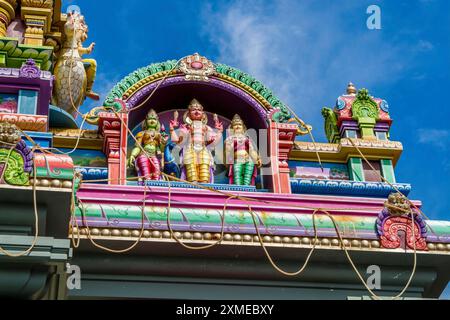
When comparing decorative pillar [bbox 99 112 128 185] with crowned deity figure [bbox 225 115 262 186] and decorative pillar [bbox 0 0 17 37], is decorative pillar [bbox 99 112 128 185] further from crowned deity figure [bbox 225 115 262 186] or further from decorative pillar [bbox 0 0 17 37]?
decorative pillar [bbox 0 0 17 37]

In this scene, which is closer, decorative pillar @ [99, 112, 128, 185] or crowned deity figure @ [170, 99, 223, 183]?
decorative pillar @ [99, 112, 128, 185]

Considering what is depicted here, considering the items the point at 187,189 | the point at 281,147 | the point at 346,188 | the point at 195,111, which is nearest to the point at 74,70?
the point at 195,111

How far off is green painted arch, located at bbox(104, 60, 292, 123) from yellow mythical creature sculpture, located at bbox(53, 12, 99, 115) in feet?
2.27

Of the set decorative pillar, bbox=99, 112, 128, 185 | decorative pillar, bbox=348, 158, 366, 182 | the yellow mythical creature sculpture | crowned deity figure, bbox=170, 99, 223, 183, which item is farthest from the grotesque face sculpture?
decorative pillar, bbox=348, 158, 366, 182

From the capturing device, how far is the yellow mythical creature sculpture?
12555mm

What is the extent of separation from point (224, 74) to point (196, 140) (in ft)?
3.76

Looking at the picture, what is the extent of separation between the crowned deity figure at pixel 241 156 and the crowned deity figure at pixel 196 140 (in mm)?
226

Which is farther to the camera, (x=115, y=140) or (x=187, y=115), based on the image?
(x=187, y=115)

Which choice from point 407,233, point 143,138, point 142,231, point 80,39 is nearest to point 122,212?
point 142,231

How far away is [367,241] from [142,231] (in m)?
2.68

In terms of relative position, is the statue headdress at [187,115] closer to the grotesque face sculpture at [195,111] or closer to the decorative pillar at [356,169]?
the grotesque face sculpture at [195,111]

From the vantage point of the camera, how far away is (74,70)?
41.7ft

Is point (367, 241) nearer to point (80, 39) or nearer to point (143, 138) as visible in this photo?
point (143, 138)

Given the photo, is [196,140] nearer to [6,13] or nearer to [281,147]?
[281,147]
